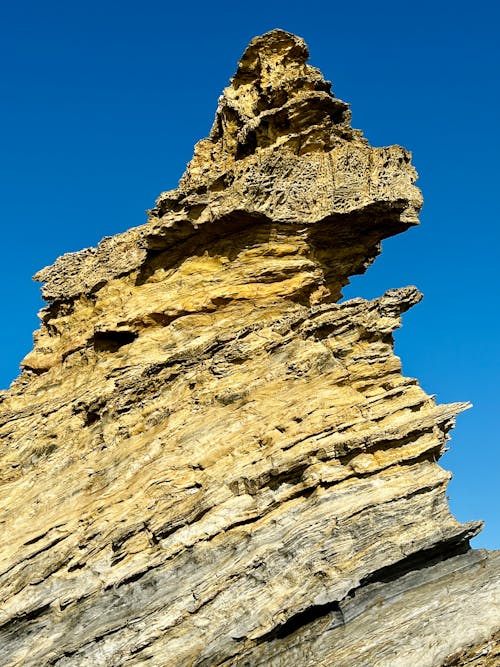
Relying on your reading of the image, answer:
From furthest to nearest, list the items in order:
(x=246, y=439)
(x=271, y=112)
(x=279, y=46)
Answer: (x=279, y=46), (x=271, y=112), (x=246, y=439)

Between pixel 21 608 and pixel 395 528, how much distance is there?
1310cm

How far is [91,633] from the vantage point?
21.2 m

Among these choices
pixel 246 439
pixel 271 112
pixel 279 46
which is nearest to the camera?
pixel 246 439

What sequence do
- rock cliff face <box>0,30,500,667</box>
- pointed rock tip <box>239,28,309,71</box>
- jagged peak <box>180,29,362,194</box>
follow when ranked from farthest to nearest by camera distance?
pointed rock tip <box>239,28,309,71</box>
jagged peak <box>180,29,362,194</box>
rock cliff face <box>0,30,500,667</box>

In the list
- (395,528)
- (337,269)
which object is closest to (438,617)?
(395,528)

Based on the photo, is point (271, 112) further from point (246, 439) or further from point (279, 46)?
point (246, 439)

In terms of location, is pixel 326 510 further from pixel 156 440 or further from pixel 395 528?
pixel 156 440

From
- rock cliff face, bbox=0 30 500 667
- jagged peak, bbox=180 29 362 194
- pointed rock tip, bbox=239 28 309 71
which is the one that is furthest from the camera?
pointed rock tip, bbox=239 28 309 71

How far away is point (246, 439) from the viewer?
2367cm

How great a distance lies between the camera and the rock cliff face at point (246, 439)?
66.8 feet

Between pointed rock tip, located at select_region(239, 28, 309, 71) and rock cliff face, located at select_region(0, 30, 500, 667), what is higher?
pointed rock tip, located at select_region(239, 28, 309, 71)

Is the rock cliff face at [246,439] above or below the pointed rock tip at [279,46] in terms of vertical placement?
below

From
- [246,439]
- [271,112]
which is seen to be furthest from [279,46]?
[246,439]

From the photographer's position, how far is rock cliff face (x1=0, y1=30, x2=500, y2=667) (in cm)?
2036
